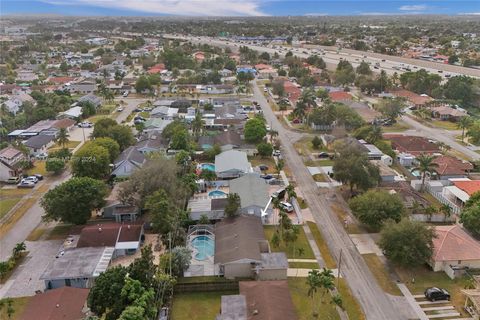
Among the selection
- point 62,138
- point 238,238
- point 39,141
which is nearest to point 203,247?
point 238,238

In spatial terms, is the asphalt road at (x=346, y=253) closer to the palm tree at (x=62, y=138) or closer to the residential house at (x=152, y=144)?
the residential house at (x=152, y=144)

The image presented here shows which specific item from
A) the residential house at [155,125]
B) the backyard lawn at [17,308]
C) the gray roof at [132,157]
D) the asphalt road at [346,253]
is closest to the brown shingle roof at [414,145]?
the asphalt road at [346,253]

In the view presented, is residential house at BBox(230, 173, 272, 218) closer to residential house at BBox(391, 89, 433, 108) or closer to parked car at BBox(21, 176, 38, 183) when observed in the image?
parked car at BBox(21, 176, 38, 183)

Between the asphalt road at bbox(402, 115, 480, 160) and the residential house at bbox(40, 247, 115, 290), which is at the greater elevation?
the residential house at bbox(40, 247, 115, 290)

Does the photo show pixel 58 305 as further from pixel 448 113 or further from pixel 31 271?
pixel 448 113

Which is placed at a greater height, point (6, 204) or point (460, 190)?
point (460, 190)

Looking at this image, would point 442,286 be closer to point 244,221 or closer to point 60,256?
point 244,221

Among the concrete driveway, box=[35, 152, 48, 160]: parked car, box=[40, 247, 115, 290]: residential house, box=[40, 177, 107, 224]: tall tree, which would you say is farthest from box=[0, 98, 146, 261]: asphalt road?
box=[35, 152, 48, 160]: parked car
